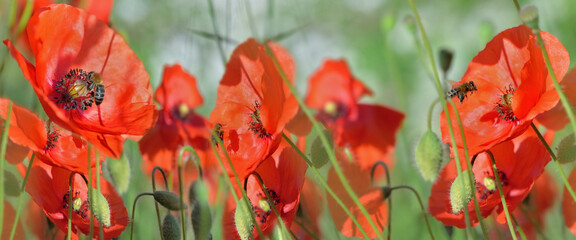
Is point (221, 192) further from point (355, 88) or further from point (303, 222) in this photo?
point (355, 88)

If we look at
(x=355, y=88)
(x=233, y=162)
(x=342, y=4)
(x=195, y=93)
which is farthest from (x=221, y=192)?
(x=342, y=4)

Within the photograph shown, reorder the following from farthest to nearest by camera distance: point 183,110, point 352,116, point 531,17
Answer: point 352,116 < point 183,110 < point 531,17

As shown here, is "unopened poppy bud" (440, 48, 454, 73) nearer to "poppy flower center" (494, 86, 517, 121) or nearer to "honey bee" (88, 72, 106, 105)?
"poppy flower center" (494, 86, 517, 121)

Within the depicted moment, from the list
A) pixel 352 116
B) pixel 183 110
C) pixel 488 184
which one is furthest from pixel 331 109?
pixel 488 184

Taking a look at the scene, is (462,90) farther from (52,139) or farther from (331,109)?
(331,109)

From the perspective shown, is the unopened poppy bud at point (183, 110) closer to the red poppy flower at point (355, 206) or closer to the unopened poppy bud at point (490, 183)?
the red poppy flower at point (355, 206)

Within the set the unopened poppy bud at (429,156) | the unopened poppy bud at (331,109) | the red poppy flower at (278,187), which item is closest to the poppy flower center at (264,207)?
the red poppy flower at (278,187)

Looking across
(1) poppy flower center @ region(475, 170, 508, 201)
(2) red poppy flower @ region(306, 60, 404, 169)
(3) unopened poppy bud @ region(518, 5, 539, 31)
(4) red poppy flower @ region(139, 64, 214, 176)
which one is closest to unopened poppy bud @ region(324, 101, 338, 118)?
(2) red poppy flower @ region(306, 60, 404, 169)
